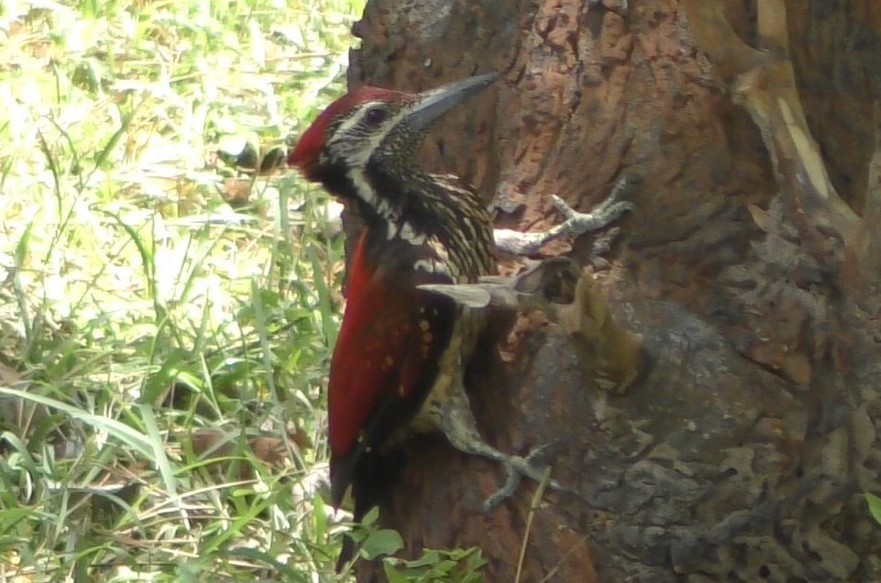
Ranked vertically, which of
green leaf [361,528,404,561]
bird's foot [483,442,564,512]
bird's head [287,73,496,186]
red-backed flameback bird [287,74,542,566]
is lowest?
green leaf [361,528,404,561]

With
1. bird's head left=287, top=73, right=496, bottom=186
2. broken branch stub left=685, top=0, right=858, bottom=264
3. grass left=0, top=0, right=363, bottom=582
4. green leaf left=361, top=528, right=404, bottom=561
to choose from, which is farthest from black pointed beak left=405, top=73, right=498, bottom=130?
grass left=0, top=0, right=363, bottom=582

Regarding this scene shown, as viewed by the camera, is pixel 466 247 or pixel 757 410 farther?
pixel 466 247

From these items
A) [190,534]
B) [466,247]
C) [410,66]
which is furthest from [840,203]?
[190,534]

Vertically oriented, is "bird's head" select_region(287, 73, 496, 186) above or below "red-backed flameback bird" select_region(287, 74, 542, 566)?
above

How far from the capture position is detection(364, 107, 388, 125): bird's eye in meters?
2.65

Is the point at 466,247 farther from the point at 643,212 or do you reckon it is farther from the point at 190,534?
the point at 190,534

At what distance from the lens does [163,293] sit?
398 centimetres

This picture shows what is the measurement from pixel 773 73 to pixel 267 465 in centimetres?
179

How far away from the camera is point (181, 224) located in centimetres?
426

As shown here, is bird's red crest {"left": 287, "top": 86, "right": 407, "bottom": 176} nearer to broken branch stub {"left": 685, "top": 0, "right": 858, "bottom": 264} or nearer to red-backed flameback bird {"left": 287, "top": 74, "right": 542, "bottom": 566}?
red-backed flameback bird {"left": 287, "top": 74, "right": 542, "bottom": 566}

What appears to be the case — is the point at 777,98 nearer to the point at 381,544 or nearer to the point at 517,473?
the point at 517,473

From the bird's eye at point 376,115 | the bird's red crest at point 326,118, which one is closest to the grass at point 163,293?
the bird's red crest at point 326,118

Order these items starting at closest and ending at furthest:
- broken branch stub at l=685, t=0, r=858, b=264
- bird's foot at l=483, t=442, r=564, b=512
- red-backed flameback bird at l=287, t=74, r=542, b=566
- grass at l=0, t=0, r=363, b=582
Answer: broken branch stub at l=685, t=0, r=858, b=264
bird's foot at l=483, t=442, r=564, b=512
red-backed flameback bird at l=287, t=74, r=542, b=566
grass at l=0, t=0, r=363, b=582

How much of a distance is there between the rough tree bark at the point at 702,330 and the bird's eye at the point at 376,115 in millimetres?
314
